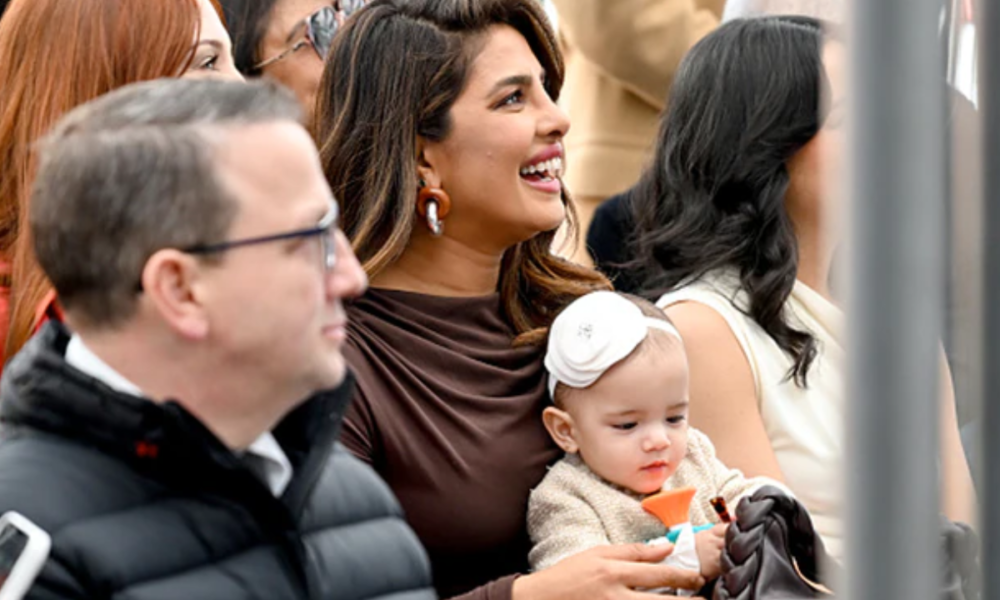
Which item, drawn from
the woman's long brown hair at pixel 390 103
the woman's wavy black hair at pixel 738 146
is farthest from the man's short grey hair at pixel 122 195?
the woman's wavy black hair at pixel 738 146

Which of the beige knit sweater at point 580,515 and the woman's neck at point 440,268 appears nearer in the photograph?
the beige knit sweater at point 580,515

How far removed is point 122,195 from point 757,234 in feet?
A: 7.29

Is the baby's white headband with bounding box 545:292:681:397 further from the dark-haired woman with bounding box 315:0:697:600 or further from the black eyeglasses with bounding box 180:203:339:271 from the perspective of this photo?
the black eyeglasses with bounding box 180:203:339:271

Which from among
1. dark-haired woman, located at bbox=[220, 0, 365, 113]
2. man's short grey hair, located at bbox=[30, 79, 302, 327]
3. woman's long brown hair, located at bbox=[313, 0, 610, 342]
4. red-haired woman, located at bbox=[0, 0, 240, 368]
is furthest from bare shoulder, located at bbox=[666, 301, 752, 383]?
man's short grey hair, located at bbox=[30, 79, 302, 327]

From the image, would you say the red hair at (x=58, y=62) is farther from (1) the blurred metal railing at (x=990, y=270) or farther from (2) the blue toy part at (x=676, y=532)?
(1) the blurred metal railing at (x=990, y=270)

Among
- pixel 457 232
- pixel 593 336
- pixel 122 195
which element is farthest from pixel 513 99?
pixel 122 195

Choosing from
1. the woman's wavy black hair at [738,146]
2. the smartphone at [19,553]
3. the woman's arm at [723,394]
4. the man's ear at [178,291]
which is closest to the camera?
the smartphone at [19,553]

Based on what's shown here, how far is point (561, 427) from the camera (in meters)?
3.23

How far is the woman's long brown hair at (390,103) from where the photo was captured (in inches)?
129

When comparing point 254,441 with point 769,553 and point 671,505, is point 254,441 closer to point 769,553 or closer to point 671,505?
Result: point 769,553

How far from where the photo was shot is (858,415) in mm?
929

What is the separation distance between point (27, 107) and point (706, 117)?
1.57 metres

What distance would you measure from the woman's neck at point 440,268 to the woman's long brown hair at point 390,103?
2.1 inches

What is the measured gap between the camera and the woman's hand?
2.86m
